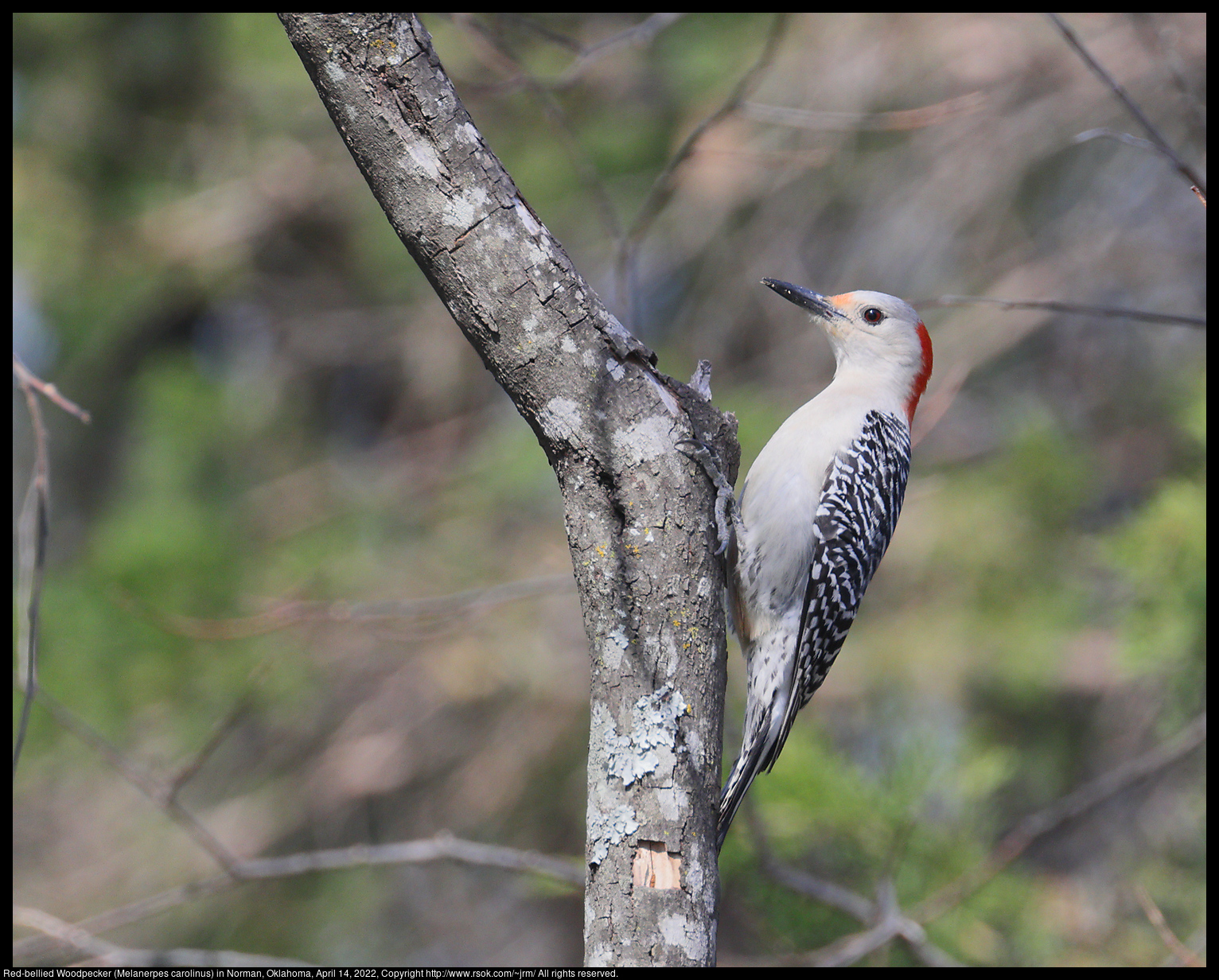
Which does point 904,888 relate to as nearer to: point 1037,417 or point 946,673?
point 946,673

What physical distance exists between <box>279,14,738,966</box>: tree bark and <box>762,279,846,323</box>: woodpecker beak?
5.47ft

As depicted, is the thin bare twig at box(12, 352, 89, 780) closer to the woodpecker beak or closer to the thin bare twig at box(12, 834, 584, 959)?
the thin bare twig at box(12, 834, 584, 959)

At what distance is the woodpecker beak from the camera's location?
3.51m

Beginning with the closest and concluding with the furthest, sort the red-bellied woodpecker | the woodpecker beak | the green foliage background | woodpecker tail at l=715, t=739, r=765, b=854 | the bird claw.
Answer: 1. the bird claw
2. woodpecker tail at l=715, t=739, r=765, b=854
3. the red-bellied woodpecker
4. the woodpecker beak
5. the green foliage background

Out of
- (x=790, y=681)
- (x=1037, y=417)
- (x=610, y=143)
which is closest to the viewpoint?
(x=790, y=681)

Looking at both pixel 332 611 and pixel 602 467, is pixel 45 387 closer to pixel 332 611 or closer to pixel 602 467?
pixel 602 467

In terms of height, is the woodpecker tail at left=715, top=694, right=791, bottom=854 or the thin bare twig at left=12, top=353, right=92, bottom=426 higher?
the thin bare twig at left=12, top=353, right=92, bottom=426

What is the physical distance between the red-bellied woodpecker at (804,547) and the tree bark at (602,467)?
0.98m

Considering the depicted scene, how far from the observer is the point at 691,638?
6.35 ft

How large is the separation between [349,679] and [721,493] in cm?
369

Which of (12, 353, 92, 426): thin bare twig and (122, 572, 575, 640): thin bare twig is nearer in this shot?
(12, 353, 92, 426): thin bare twig

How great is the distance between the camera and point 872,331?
358 cm

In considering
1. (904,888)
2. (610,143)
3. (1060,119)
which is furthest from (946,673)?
(610,143)

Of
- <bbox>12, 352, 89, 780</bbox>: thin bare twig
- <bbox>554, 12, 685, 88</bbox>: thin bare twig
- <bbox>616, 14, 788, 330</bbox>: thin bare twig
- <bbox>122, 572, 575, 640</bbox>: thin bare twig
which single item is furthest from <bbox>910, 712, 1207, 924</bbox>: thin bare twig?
<bbox>554, 12, 685, 88</bbox>: thin bare twig
